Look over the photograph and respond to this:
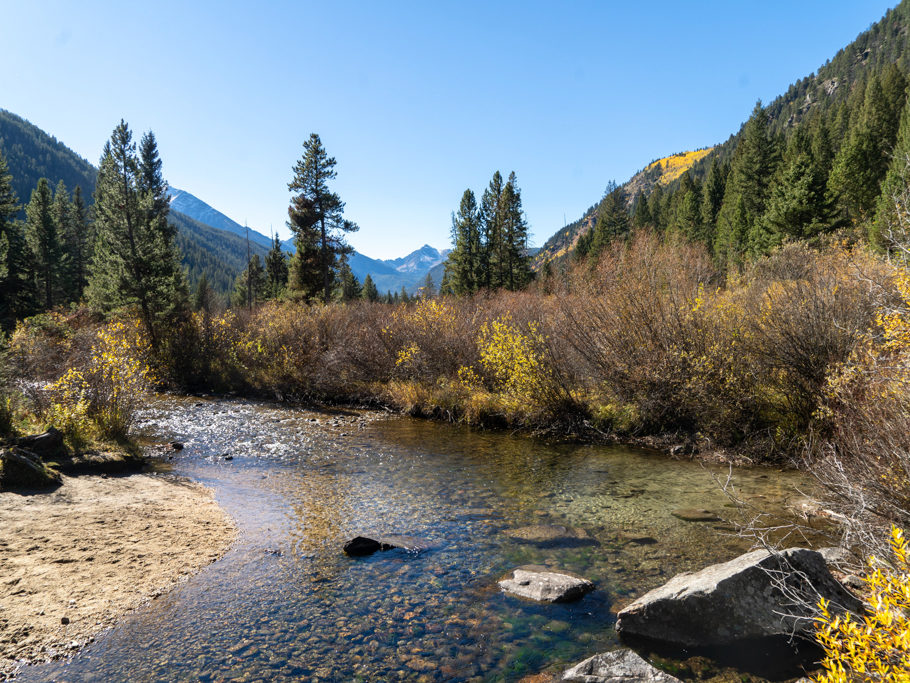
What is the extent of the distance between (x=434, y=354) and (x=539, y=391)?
579cm

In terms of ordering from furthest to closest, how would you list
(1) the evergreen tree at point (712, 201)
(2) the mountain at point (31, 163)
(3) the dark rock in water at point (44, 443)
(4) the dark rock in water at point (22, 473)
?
(2) the mountain at point (31, 163)
(1) the evergreen tree at point (712, 201)
(3) the dark rock in water at point (44, 443)
(4) the dark rock in water at point (22, 473)

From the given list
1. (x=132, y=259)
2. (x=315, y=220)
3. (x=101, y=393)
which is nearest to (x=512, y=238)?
(x=315, y=220)

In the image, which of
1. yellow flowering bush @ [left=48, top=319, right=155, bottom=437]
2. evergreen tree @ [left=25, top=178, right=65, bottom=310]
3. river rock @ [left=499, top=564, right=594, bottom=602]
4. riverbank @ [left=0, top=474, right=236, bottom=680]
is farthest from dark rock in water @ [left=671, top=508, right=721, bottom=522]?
evergreen tree @ [left=25, top=178, right=65, bottom=310]

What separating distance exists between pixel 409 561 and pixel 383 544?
662mm

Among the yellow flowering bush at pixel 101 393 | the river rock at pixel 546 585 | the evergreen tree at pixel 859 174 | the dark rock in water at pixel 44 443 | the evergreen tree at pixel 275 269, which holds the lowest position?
the river rock at pixel 546 585

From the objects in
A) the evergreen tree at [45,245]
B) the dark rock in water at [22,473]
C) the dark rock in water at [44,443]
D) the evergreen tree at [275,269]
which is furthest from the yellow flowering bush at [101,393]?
the evergreen tree at [45,245]

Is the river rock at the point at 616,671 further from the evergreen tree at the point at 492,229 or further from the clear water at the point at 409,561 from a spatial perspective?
the evergreen tree at the point at 492,229

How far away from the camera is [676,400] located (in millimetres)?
13102

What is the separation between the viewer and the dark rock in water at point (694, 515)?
823 centimetres

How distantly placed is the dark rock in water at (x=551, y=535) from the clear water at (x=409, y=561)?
0.18 meters

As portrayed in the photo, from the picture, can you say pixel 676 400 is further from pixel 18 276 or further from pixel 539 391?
pixel 18 276

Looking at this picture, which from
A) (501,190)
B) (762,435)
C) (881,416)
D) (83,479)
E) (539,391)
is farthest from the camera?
(501,190)

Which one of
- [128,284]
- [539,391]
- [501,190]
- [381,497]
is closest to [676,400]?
[539,391]

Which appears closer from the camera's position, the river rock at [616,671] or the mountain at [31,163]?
the river rock at [616,671]
